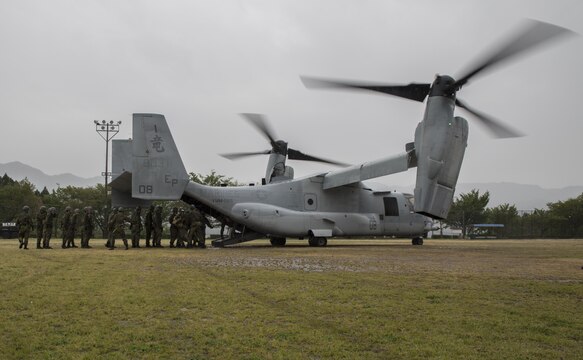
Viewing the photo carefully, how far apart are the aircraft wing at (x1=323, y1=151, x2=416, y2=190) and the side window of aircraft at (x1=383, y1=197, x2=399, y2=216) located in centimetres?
410

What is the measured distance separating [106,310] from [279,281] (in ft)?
12.2

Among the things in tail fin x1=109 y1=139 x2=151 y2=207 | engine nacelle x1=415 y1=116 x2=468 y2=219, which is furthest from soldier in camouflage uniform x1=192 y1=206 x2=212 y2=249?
engine nacelle x1=415 y1=116 x2=468 y2=219

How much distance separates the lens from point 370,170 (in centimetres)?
2314

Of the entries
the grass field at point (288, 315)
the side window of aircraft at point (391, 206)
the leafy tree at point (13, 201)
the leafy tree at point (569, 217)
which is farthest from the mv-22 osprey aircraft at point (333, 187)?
the leafy tree at point (569, 217)

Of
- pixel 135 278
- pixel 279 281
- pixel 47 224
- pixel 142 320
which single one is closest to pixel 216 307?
pixel 142 320

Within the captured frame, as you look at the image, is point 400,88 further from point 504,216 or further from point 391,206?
point 504,216

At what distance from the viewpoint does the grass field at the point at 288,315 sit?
505 centimetres

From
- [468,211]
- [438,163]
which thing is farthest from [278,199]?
[468,211]

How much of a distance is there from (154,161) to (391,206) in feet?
43.1

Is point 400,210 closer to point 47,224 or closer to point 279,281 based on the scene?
point 47,224

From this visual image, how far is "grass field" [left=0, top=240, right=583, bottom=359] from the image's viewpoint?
199 inches

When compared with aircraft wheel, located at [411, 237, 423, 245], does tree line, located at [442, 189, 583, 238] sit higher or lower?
higher

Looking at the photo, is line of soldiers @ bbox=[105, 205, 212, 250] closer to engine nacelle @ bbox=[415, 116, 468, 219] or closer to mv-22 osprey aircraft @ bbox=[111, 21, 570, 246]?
mv-22 osprey aircraft @ bbox=[111, 21, 570, 246]

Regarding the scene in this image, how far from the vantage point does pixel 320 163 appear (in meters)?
28.6
